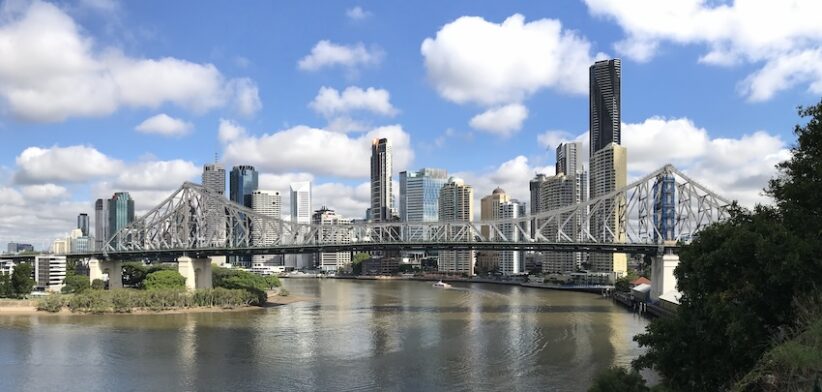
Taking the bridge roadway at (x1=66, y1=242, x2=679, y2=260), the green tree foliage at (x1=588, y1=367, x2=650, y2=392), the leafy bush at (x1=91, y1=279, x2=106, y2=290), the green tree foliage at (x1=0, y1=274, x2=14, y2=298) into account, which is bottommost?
the leafy bush at (x1=91, y1=279, x2=106, y2=290)

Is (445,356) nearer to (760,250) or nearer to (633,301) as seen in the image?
(760,250)

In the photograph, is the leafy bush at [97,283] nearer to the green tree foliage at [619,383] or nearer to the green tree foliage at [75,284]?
the green tree foliage at [75,284]

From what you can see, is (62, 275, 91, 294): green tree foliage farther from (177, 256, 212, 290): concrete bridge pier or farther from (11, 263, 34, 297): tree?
(177, 256, 212, 290): concrete bridge pier

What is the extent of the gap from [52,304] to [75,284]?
1868 cm

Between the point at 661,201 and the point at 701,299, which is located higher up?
the point at 661,201

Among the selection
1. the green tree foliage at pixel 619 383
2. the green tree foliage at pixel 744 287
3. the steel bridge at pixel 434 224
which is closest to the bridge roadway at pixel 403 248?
the steel bridge at pixel 434 224

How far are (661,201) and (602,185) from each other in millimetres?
97422

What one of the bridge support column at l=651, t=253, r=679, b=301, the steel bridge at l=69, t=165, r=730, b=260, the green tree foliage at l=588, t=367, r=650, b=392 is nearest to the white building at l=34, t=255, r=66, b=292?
the steel bridge at l=69, t=165, r=730, b=260

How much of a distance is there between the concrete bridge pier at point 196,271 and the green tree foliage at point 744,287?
72.9 metres

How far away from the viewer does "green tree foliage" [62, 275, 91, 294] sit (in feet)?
265

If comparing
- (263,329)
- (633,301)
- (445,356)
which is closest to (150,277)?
(263,329)

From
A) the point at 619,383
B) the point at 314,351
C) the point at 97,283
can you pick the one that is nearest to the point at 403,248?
the point at 314,351

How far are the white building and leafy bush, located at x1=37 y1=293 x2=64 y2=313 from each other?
28371mm

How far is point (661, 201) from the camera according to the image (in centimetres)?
8250
